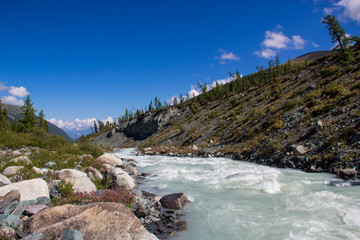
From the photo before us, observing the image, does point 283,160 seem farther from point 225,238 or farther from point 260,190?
Result: point 225,238

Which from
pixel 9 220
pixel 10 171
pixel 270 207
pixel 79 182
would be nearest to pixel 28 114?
pixel 10 171

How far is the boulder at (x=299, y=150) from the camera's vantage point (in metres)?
15.5

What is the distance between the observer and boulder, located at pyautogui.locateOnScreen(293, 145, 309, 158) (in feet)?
50.7

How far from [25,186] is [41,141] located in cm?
2086

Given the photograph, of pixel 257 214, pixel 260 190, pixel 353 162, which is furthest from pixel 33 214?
pixel 353 162

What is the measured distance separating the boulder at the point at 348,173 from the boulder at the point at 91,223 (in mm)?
11496

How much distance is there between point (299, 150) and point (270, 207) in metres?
9.15

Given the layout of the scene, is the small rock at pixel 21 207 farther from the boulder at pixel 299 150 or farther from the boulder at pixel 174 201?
the boulder at pixel 299 150

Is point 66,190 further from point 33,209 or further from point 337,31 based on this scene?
point 337,31

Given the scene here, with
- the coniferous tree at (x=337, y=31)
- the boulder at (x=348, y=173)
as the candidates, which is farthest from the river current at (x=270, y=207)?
the coniferous tree at (x=337, y=31)

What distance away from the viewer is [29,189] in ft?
24.6

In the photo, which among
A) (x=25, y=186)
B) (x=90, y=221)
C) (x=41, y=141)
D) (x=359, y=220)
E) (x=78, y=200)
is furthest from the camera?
(x=41, y=141)

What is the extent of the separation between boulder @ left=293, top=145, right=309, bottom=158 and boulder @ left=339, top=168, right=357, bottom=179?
3920mm

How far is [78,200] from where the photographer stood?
8.05m
